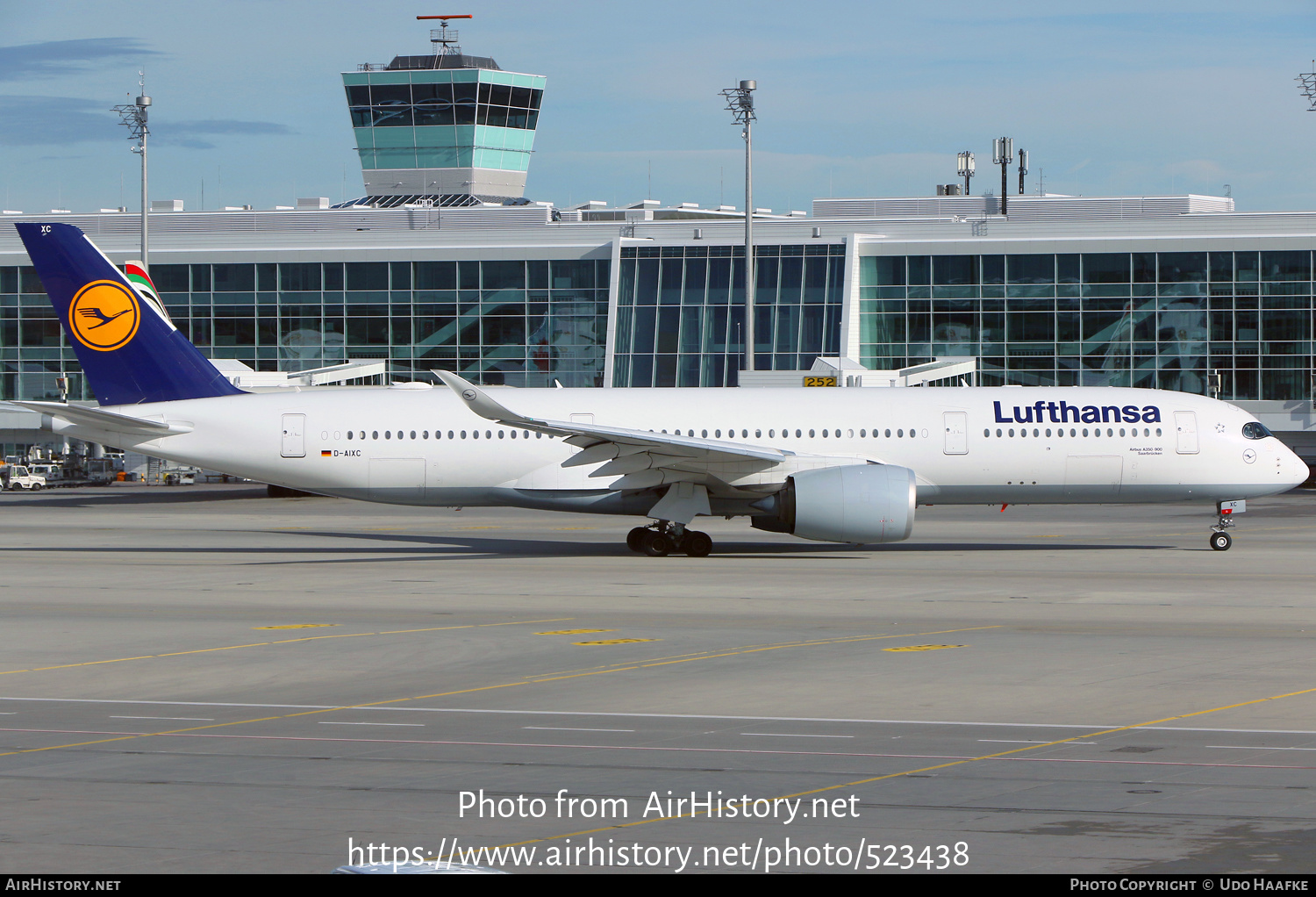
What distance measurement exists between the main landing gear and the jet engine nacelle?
118 inches

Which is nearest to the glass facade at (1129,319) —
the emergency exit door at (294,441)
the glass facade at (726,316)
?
the glass facade at (726,316)

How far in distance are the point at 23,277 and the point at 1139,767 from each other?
287ft

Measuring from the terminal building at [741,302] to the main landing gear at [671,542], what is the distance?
132 ft

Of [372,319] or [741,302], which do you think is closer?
[741,302]

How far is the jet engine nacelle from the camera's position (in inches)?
1236

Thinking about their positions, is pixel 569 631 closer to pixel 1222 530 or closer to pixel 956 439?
pixel 956 439

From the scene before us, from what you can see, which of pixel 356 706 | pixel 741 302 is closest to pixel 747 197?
pixel 741 302

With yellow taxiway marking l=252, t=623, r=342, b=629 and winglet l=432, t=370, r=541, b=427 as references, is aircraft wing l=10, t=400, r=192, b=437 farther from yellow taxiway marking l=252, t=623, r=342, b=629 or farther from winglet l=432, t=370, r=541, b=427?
yellow taxiway marking l=252, t=623, r=342, b=629

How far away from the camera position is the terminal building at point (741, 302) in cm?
7812

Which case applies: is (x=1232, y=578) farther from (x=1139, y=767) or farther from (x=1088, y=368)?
(x=1088, y=368)

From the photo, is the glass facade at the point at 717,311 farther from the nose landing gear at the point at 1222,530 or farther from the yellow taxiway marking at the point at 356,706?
the yellow taxiway marking at the point at 356,706

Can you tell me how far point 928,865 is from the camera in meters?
9.12

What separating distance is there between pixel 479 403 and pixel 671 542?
20.4 ft

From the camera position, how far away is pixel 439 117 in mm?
110000
